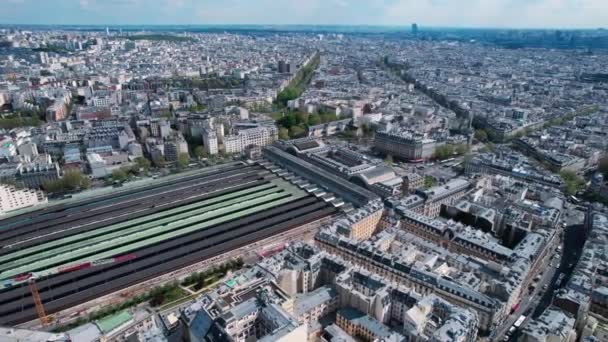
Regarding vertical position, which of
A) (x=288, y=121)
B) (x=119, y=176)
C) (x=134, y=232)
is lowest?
(x=134, y=232)

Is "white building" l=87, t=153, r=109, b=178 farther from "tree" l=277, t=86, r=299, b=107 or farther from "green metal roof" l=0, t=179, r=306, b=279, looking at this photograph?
"tree" l=277, t=86, r=299, b=107

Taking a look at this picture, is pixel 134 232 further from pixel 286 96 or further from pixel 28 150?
pixel 286 96

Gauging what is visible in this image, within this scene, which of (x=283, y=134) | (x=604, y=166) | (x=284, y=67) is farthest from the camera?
(x=284, y=67)

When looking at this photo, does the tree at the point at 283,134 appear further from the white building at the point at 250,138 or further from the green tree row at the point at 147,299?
the green tree row at the point at 147,299

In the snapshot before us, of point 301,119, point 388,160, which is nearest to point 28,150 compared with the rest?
point 301,119

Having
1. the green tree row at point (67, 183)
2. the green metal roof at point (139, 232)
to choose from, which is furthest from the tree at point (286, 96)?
the green tree row at point (67, 183)

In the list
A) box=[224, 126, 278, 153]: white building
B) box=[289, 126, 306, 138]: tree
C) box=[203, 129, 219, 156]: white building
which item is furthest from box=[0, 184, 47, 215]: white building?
box=[289, 126, 306, 138]: tree

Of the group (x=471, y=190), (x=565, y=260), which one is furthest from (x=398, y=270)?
(x=471, y=190)
